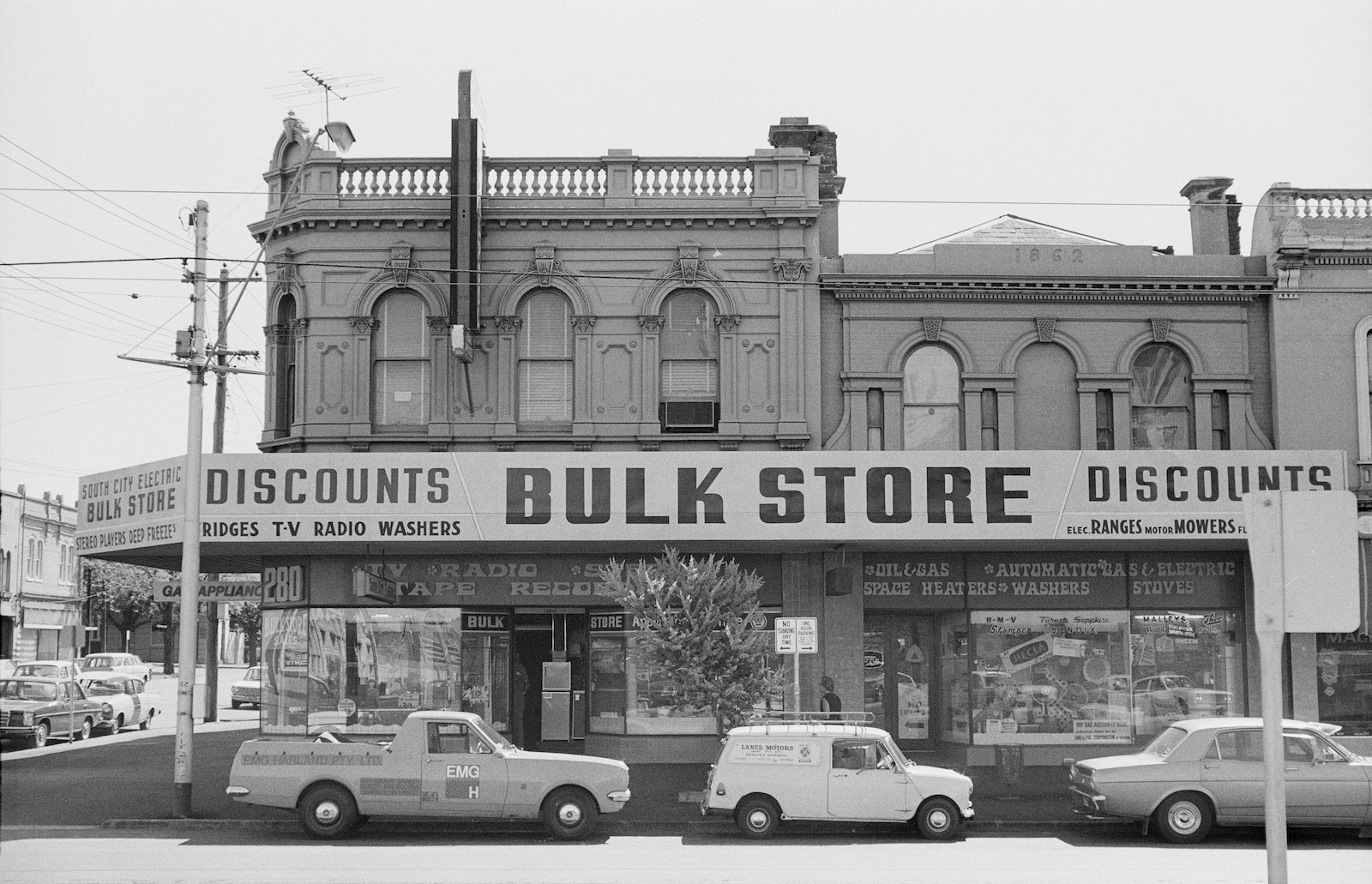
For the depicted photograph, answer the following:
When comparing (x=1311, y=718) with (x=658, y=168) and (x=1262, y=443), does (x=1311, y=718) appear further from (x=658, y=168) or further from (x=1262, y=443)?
(x=658, y=168)

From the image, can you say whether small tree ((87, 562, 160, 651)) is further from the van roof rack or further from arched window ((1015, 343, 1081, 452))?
the van roof rack

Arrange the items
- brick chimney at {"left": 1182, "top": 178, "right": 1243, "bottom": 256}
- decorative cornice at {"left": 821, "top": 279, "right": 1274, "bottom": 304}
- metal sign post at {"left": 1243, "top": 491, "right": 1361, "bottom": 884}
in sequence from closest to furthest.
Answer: metal sign post at {"left": 1243, "top": 491, "right": 1361, "bottom": 884} < decorative cornice at {"left": 821, "top": 279, "right": 1274, "bottom": 304} < brick chimney at {"left": 1182, "top": 178, "right": 1243, "bottom": 256}

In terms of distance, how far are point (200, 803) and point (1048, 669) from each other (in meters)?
14.3

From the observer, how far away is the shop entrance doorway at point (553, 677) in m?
24.1

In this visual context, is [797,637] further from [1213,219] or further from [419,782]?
[1213,219]

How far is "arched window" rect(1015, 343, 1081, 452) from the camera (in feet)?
78.7

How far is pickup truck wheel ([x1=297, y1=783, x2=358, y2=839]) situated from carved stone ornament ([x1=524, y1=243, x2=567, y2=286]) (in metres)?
10.3

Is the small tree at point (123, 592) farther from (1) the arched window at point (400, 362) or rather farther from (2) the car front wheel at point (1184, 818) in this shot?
(2) the car front wheel at point (1184, 818)

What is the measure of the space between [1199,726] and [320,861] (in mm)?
10878

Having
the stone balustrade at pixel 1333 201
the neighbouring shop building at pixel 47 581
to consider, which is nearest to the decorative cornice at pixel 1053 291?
the stone balustrade at pixel 1333 201

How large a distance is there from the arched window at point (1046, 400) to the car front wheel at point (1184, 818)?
27.6 feet

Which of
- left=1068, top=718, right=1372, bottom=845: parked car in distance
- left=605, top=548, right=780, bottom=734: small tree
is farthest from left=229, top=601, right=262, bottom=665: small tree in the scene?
left=1068, top=718, right=1372, bottom=845: parked car in distance

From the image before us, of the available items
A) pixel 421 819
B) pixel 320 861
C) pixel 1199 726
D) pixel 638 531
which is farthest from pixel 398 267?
pixel 1199 726

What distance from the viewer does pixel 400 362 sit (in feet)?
78.2
